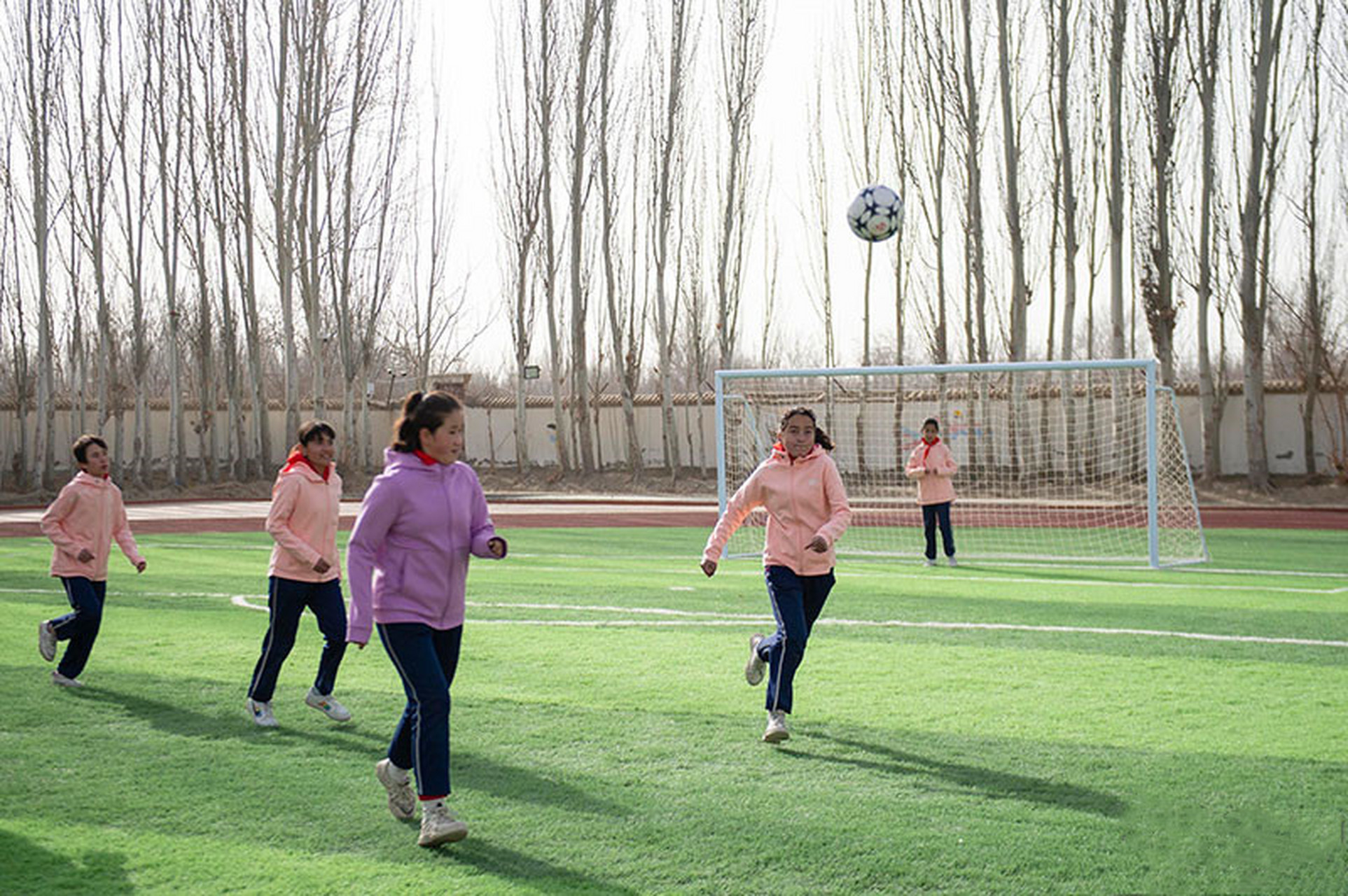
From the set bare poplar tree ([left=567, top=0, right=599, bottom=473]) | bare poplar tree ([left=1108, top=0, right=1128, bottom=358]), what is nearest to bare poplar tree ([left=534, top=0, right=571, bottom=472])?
bare poplar tree ([left=567, top=0, right=599, bottom=473])

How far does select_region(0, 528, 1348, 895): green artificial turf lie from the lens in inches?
183

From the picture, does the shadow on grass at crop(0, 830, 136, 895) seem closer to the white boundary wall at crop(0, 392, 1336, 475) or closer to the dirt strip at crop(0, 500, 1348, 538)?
the dirt strip at crop(0, 500, 1348, 538)

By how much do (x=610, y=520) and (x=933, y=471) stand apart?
10.9 metres

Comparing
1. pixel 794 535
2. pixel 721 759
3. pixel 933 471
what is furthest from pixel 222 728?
pixel 933 471

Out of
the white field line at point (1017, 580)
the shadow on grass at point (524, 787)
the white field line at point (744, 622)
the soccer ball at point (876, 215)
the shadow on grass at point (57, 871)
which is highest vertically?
the soccer ball at point (876, 215)

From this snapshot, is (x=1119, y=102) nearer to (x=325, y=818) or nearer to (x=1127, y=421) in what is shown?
(x=1127, y=421)

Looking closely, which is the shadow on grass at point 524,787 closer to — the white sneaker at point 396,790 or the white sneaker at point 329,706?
the white sneaker at point 396,790

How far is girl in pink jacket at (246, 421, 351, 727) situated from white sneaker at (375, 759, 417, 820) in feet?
6.43

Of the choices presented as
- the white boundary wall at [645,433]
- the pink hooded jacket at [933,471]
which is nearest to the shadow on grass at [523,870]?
the pink hooded jacket at [933,471]

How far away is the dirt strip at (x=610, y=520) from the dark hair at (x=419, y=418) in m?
18.1

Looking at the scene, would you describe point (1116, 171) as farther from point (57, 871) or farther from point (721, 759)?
point (57, 871)

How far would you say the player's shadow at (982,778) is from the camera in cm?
536

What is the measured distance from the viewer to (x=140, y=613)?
11805 millimetres

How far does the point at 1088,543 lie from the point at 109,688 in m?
14.6
